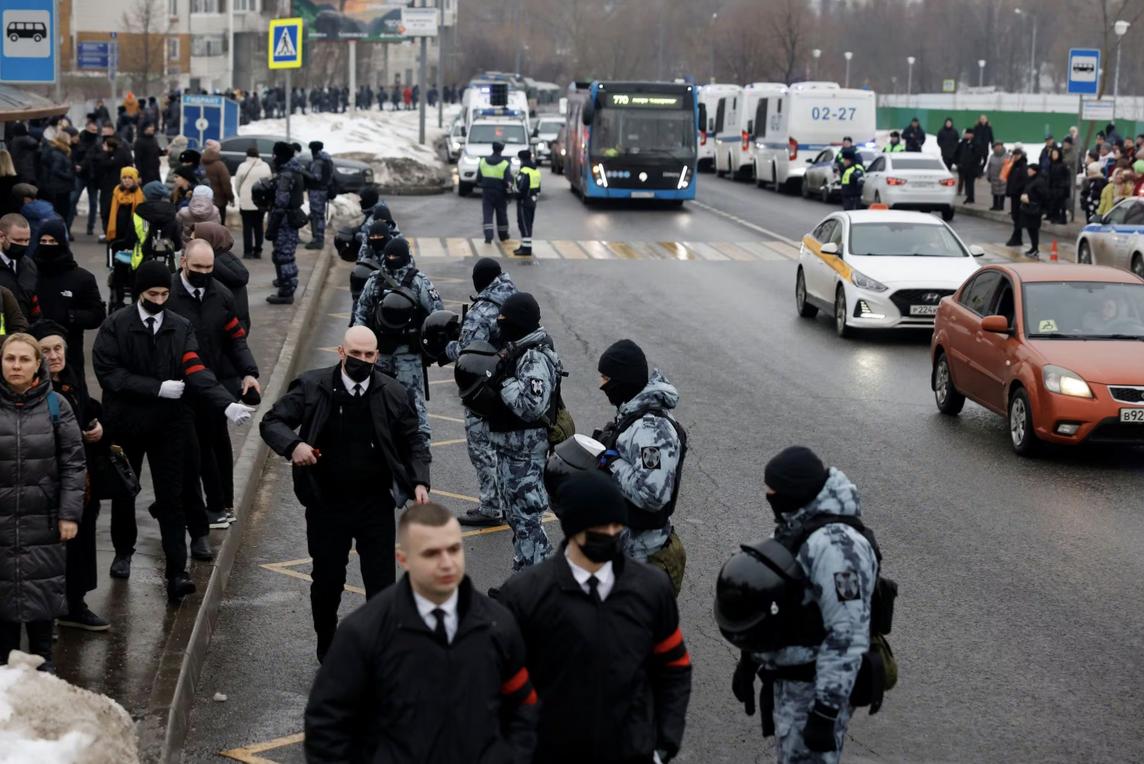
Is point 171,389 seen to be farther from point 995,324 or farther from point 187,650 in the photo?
point 995,324

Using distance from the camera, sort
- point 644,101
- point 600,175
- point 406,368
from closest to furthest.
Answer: point 406,368 → point 600,175 → point 644,101

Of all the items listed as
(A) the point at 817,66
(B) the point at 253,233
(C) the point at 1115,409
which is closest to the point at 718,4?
(A) the point at 817,66

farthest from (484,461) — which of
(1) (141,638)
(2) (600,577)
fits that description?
(2) (600,577)

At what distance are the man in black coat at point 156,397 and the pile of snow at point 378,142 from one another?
115ft

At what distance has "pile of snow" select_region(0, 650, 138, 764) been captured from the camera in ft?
20.2

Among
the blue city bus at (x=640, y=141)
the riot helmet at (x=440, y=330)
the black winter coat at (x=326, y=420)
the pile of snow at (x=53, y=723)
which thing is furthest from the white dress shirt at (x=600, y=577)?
the blue city bus at (x=640, y=141)

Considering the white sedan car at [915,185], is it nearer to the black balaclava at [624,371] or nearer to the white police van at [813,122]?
the white police van at [813,122]

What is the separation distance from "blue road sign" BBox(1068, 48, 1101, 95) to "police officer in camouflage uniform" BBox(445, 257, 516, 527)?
26.3 m

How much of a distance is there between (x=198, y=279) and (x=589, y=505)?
570 cm

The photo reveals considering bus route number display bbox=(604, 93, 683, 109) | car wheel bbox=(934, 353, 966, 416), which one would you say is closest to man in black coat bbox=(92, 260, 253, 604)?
car wheel bbox=(934, 353, 966, 416)

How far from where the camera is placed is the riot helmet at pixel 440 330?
11.6 m

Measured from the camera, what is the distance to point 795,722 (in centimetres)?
627

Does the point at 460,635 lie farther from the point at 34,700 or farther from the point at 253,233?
the point at 253,233

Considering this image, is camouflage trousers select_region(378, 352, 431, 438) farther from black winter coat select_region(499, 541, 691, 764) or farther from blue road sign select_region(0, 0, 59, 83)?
black winter coat select_region(499, 541, 691, 764)
